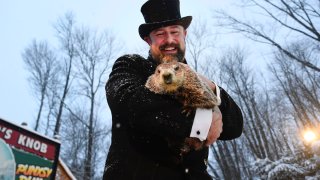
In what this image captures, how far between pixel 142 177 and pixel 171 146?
241mm

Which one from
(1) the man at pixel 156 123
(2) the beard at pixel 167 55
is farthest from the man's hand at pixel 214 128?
(2) the beard at pixel 167 55

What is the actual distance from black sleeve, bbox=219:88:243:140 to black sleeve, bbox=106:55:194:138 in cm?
42

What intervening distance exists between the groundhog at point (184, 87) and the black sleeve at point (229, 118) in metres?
0.11

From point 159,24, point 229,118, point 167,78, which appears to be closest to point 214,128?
point 229,118

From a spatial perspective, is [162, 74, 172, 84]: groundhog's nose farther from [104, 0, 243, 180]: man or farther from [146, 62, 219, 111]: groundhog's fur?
[104, 0, 243, 180]: man

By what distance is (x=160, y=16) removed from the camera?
2.28 meters

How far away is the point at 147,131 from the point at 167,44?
0.75m

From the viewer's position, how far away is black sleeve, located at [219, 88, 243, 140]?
1.94 m

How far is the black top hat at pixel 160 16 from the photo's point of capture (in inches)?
87.7

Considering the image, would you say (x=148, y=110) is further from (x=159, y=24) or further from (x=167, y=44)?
(x=159, y=24)

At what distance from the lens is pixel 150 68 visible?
2.21m

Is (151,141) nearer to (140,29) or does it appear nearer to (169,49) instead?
(169,49)

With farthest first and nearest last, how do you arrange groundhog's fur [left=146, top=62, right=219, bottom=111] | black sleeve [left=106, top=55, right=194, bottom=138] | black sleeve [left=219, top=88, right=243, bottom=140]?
black sleeve [left=219, top=88, right=243, bottom=140], groundhog's fur [left=146, top=62, right=219, bottom=111], black sleeve [left=106, top=55, right=194, bottom=138]

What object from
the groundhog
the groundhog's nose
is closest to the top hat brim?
the groundhog
